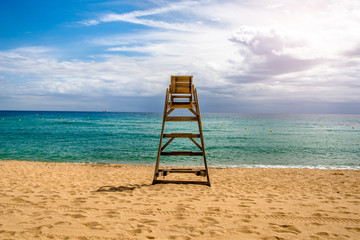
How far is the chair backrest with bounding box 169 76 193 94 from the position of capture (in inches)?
280

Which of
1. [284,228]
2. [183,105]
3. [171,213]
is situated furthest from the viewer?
[183,105]

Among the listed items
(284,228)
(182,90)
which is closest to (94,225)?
(284,228)

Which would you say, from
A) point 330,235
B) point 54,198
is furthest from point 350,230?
point 54,198

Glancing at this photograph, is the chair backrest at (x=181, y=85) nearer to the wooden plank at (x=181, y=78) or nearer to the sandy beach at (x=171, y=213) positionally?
the wooden plank at (x=181, y=78)

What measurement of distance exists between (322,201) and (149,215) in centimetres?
414

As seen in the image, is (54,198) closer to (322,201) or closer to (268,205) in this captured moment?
(268,205)

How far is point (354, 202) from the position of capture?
220 inches

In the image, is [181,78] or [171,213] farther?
[181,78]

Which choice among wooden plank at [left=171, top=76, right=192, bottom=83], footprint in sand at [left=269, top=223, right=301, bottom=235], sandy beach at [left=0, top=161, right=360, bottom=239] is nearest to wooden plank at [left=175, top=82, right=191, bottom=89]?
wooden plank at [left=171, top=76, right=192, bottom=83]

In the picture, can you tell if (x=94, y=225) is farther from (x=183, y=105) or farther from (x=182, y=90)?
(x=182, y=90)

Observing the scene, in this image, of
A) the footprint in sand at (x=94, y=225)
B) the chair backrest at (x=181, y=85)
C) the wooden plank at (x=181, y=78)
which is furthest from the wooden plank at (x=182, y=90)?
the footprint in sand at (x=94, y=225)

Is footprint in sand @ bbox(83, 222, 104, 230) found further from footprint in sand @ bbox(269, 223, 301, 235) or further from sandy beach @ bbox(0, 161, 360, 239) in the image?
footprint in sand @ bbox(269, 223, 301, 235)

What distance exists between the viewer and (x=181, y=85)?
7.18 meters

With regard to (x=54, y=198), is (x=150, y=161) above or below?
below
